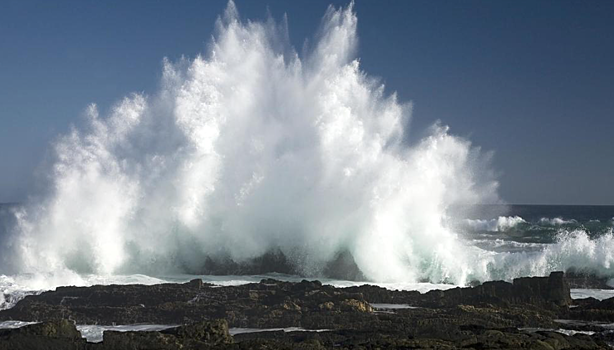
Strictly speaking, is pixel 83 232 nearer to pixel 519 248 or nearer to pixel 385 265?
pixel 385 265

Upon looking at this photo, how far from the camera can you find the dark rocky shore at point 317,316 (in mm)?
12898

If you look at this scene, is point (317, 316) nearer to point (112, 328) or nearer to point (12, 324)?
point (112, 328)

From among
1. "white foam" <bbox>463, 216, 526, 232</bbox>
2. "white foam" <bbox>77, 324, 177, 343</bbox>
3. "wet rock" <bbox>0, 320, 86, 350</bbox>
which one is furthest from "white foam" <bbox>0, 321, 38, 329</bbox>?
"white foam" <bbox>463, 216, 526, 232</bbox>

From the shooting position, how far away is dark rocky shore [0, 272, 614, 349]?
508 inches

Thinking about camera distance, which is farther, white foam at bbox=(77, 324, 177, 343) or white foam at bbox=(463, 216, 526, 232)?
white foam at bbox=(463, 216, 526, 232)

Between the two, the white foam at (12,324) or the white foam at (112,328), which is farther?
the white foam at (12,324)

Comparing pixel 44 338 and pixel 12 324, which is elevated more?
pixel 12 324

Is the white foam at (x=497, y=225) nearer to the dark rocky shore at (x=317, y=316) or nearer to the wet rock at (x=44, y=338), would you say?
the dark rocky shore at (x=317, y=316)

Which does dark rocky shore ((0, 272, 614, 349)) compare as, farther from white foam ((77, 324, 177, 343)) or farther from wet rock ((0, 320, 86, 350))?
white foam ((77, 324, 177, 343))

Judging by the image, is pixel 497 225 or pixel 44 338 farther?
pixel 497 225

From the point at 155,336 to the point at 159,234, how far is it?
1980 cm

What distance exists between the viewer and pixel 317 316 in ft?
55.4

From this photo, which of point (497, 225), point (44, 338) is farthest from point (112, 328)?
point (497, 225)

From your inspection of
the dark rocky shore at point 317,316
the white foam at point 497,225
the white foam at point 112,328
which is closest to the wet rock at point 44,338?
the dark rocky shore at point 317,316
